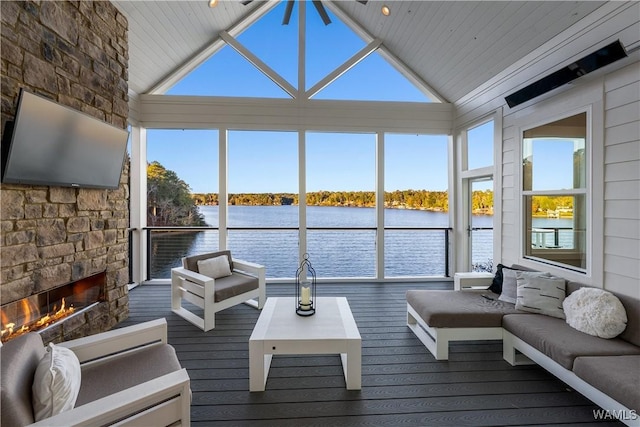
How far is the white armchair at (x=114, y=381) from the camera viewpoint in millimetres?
1086

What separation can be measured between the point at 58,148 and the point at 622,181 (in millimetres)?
4427

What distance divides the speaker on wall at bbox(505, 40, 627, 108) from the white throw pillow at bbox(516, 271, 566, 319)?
1.79m

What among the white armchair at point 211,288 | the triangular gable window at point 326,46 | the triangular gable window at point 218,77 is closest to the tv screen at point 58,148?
the white armchair at point 211,288

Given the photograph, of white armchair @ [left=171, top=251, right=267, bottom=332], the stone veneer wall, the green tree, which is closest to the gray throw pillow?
white armchair @ [left=171, top=251, right=267, bottom=332]

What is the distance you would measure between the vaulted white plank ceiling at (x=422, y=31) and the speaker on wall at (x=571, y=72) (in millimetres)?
439

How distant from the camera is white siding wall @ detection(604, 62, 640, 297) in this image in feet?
6.93

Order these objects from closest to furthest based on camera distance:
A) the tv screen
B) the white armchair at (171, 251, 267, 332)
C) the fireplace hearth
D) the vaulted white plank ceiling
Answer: the tv screen → the fireplace hearth → the vaulted white plank ceiling → the white armchair at (171, 251, 267, 332)

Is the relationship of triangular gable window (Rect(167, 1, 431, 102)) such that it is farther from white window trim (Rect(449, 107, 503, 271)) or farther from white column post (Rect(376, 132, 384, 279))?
white window trim (Rect(449, 107, 503, 271))

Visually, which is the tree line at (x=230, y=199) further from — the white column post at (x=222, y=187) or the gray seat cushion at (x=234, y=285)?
the gray seat cushion at (x=234, y=285)

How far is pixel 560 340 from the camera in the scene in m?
1.95

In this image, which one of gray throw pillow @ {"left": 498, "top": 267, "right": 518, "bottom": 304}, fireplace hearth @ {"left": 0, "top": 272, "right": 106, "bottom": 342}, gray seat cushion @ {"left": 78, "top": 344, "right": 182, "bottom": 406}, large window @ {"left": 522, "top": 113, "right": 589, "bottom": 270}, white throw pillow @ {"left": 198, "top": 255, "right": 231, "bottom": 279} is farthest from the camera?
white throw pillow @ {"left": 198, "top": 255, "right": 231, "bottom": 279}

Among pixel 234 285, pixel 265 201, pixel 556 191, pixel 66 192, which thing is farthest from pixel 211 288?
pixel 556 191

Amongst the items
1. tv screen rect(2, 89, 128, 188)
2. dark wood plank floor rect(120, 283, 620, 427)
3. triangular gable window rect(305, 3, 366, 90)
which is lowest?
dark wood plank floor rect(120, 283, 620, 427)

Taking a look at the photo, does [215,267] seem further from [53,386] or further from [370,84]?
[370,84]
